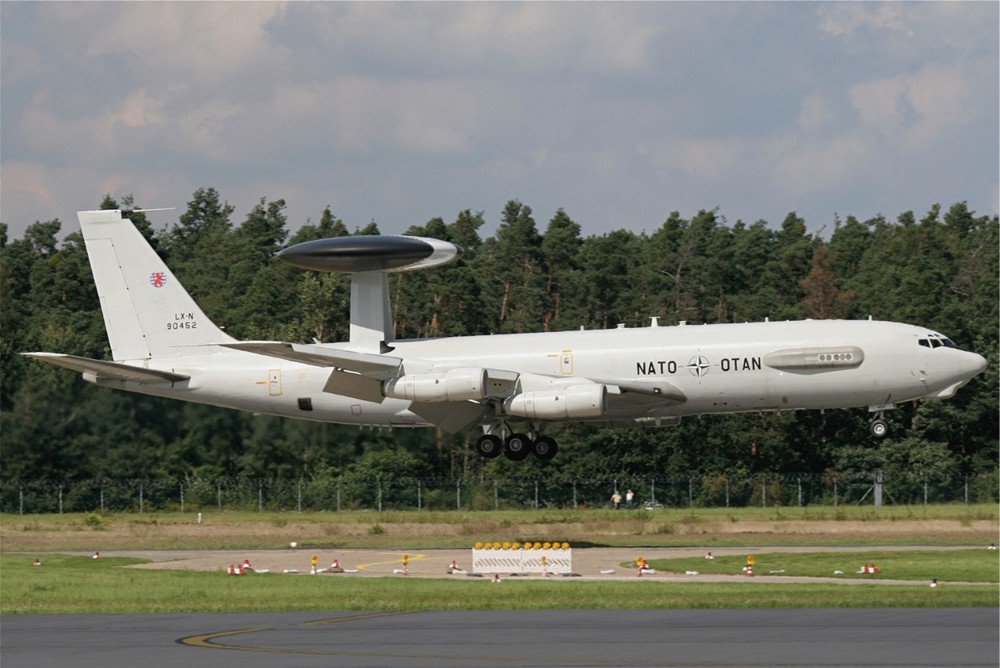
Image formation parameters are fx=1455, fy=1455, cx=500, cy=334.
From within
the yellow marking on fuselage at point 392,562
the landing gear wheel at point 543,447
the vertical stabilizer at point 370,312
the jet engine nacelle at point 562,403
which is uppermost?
the vertical stabilizer at point 370,312

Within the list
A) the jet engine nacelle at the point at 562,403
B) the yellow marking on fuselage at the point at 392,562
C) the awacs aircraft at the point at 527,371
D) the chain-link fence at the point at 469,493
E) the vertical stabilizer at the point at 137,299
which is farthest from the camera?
the chain-link fence at the point at 469,493

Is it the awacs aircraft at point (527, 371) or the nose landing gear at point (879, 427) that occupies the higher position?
the awacs aircraft at point (527, 371)

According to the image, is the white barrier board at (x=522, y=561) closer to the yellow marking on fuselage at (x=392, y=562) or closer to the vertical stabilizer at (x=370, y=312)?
the yellow marking on fuselage at (x=392, y=562)

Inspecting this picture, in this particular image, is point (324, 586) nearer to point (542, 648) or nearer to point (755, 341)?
point (755, 341)

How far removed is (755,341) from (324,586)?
15.7 metres

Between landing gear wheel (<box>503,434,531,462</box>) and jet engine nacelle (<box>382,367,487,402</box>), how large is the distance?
2.96 meters

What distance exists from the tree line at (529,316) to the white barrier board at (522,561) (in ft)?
Answer: 28.7

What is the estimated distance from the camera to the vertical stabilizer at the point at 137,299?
54.0m

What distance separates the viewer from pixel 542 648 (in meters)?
26.7

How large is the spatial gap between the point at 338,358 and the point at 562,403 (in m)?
7.43

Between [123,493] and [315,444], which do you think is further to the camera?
[123,493]

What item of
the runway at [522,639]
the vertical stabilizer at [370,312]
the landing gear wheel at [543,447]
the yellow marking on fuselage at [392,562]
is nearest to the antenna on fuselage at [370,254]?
the vertical stabilizer at [370,312]

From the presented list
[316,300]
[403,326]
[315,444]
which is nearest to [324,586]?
[315,444]

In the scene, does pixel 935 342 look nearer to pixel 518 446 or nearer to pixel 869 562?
pixel 869 562
